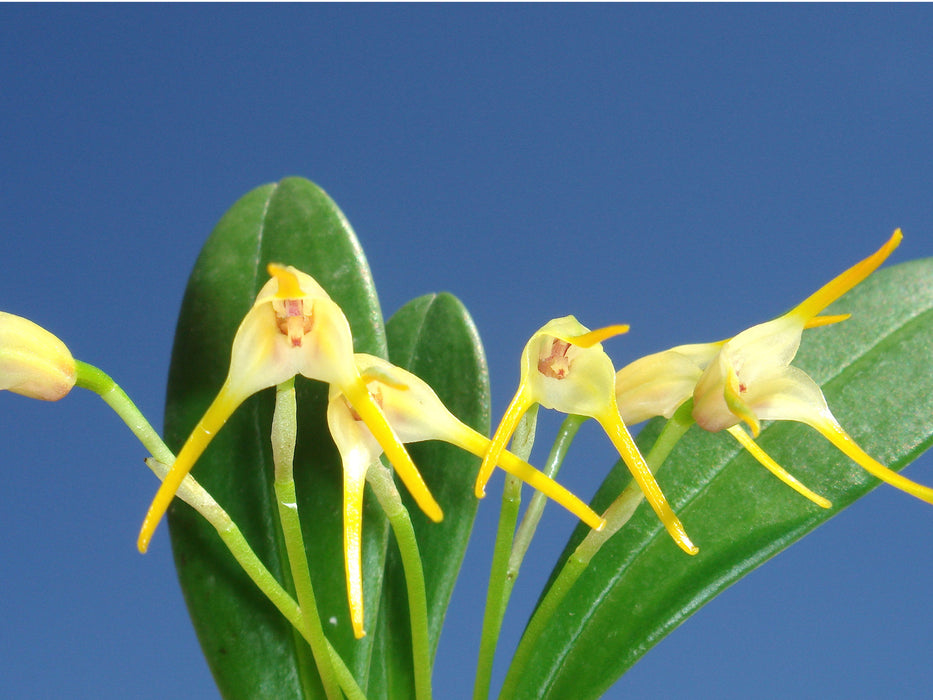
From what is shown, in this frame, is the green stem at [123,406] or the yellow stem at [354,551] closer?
the yellow stem at [354,551]

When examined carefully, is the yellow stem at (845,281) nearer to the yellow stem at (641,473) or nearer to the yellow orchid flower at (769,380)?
the yellow orchid flower at (769,380)

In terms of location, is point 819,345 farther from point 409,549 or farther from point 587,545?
point 409,549

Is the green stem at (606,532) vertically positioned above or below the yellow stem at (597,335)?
below

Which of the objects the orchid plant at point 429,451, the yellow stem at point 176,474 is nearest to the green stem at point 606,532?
the orchid plant at point 429,451

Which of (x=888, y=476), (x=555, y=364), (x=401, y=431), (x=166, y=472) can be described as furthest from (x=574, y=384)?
(x=166, y=472)

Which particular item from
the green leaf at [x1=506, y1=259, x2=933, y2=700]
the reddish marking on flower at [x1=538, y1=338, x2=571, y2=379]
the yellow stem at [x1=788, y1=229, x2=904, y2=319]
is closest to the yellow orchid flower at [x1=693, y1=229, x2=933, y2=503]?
the yellow stem at [x1=788, y1=229, x2=904, y2=319]

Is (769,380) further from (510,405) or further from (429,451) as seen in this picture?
(429,451)

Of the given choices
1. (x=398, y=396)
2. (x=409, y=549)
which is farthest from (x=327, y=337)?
(x=409, y=549)
